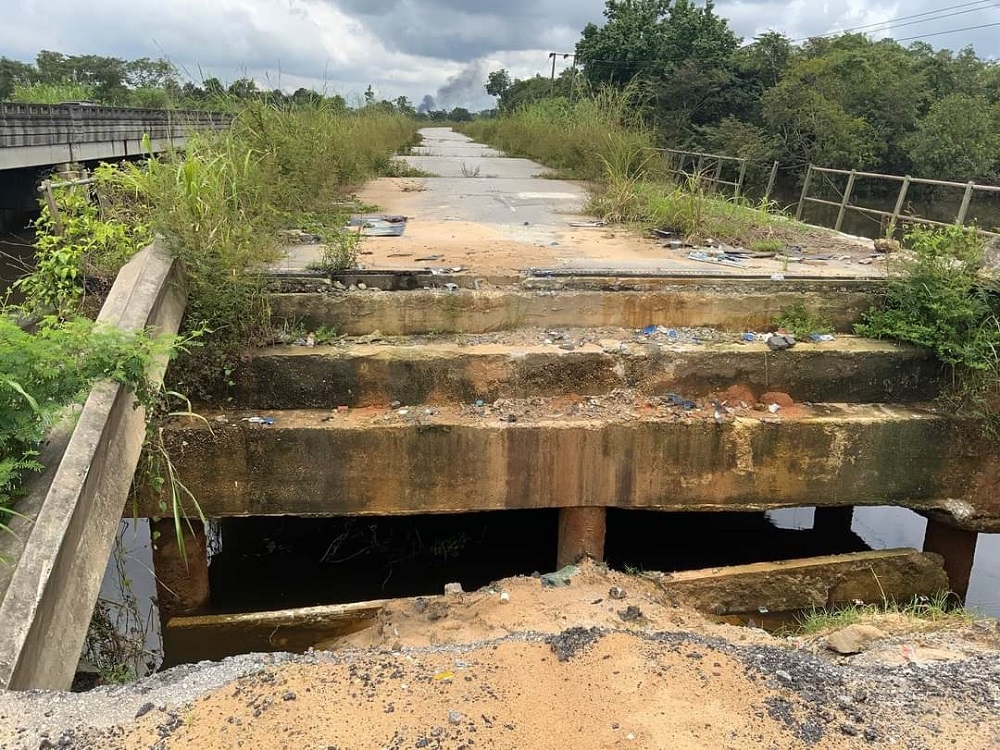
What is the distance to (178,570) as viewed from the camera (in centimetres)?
441

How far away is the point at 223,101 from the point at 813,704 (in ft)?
24.2

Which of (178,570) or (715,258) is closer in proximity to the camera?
(178,570)

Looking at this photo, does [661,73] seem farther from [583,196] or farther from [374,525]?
[374,525]

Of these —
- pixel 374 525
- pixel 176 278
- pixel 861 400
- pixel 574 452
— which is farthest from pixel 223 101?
pixel 861 400

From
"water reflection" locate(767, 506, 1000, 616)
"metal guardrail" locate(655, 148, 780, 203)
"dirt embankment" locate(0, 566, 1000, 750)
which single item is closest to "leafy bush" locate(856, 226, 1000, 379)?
"water reflection" locate(767, 506, 1000, 616)

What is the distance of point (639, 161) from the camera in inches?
375

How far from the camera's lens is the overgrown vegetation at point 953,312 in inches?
179

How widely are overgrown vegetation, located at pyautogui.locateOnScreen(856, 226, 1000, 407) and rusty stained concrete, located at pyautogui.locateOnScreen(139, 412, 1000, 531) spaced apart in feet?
1.16

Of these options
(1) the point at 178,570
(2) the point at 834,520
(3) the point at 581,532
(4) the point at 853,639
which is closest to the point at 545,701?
(4) the point at 853,639

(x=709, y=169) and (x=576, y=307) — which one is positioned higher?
(x=709, y=169)

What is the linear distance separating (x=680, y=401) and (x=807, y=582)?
4.46ft

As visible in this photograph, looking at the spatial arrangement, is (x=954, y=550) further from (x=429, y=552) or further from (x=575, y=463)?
(x=429, y=552)

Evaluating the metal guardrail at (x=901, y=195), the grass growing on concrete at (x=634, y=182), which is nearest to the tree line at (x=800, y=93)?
the grass growing on concrete at (x=634, y=182)

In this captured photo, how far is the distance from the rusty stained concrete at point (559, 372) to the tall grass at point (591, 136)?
16.2 feet
